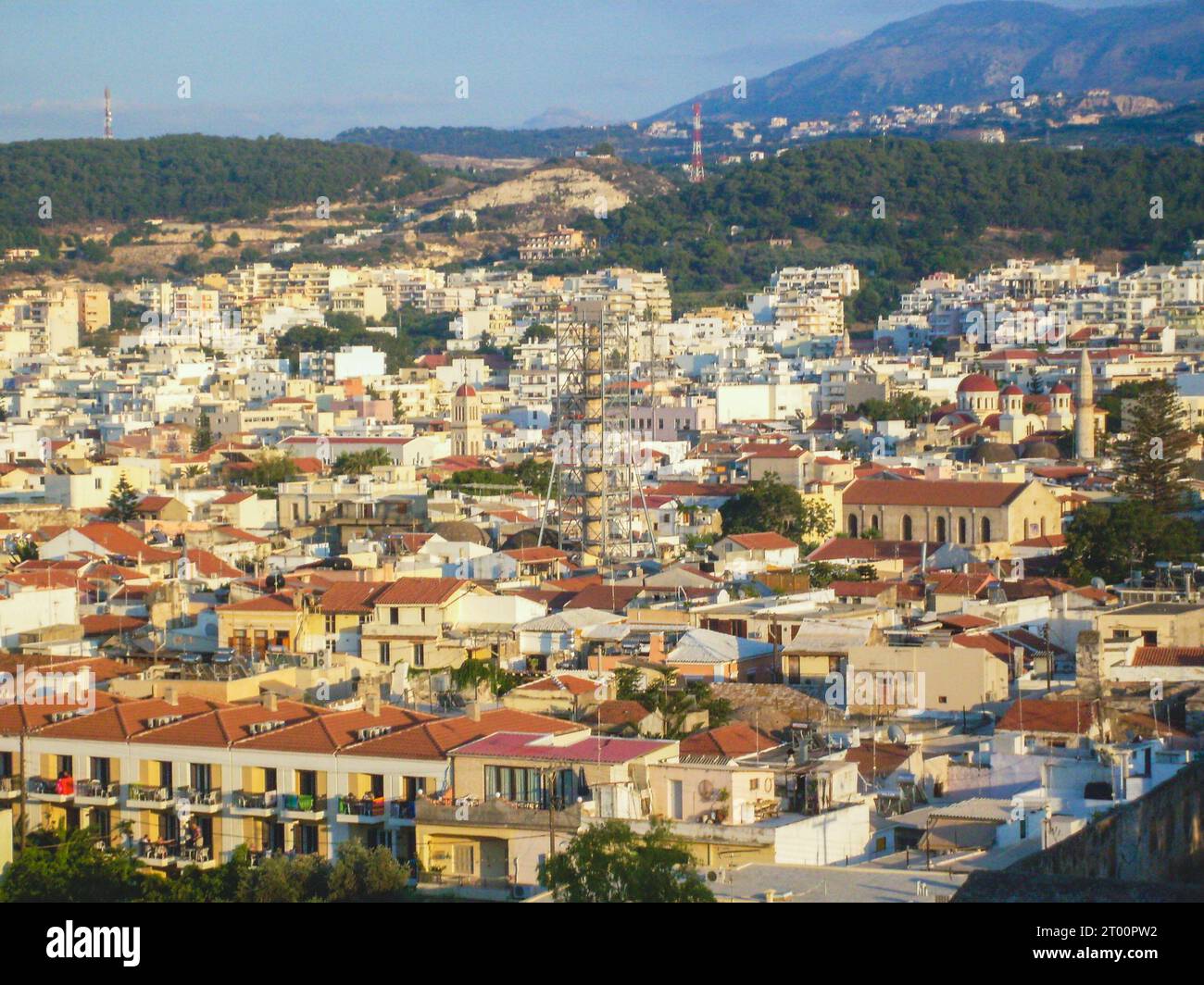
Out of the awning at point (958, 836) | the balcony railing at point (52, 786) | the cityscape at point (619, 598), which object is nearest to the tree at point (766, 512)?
the cityscape at point (619, 598)

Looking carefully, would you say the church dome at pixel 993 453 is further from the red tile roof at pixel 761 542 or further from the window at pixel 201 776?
the window at pixel 201 776

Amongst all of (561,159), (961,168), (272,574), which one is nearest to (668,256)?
(961,168)

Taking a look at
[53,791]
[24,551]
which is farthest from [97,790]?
[24,551]

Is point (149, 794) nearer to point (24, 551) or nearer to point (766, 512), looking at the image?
point (24, 551)

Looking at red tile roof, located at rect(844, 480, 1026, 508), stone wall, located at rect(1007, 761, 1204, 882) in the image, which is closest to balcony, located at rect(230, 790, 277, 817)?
stone wall, located at rect(1007, 761, 1204, 882)

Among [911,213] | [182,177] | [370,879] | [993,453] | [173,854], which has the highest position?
[182,177]

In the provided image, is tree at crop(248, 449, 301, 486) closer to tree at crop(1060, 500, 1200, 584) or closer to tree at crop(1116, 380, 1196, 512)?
tree at crop(1116, 380, 1196, 512)
